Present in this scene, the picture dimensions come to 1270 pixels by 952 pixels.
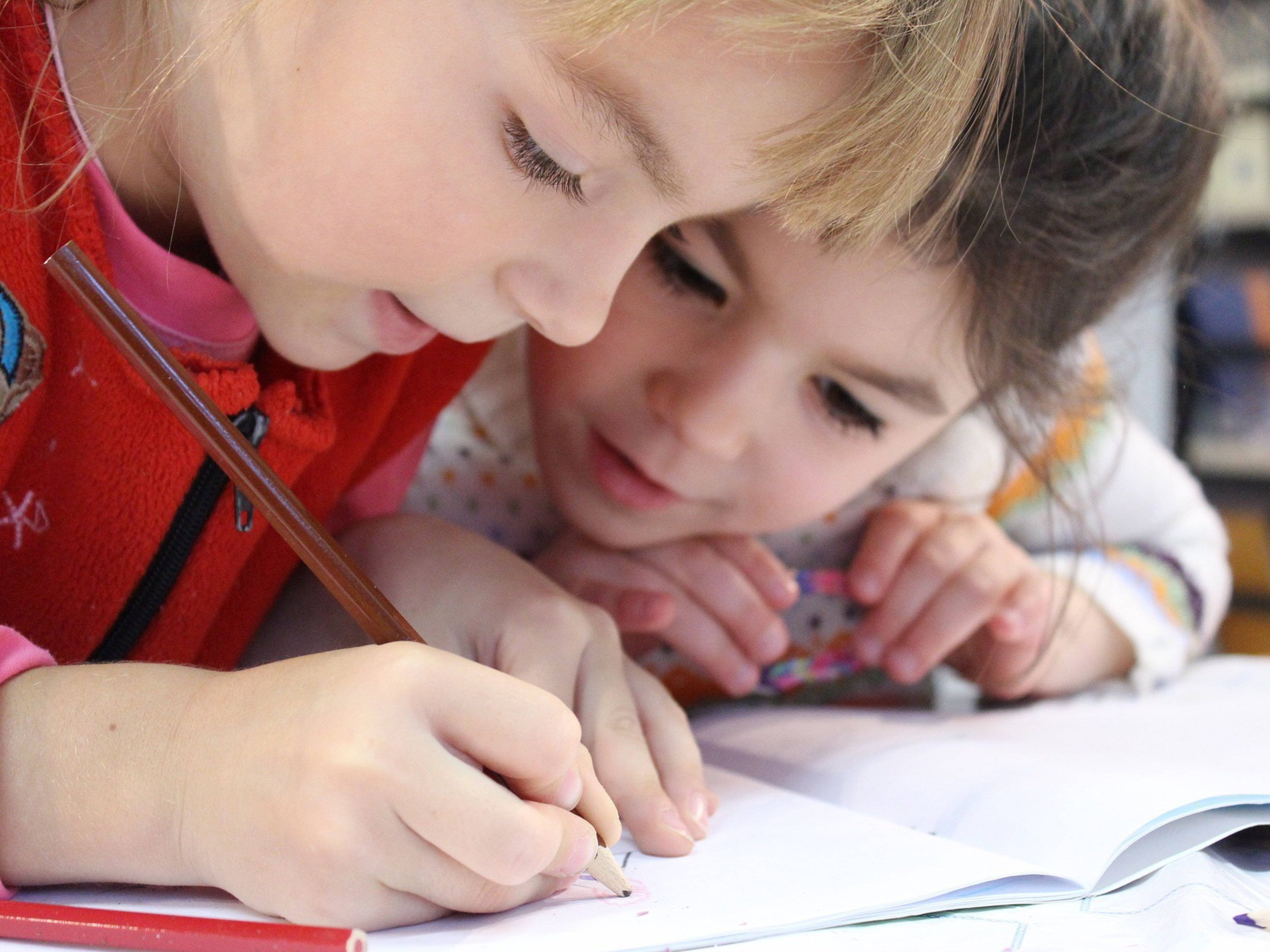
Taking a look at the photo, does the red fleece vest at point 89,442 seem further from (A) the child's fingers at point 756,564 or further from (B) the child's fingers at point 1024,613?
(B) the child's fingers at point 1024,613

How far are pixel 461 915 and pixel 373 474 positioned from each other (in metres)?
0.40

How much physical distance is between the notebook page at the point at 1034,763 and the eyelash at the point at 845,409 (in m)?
0.16

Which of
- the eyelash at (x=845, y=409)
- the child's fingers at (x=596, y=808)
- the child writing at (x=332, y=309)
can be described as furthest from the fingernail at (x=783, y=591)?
the child's fingers at (x=596, y=808)

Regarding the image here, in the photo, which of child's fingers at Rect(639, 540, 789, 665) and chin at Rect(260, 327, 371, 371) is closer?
chin at Rect(260, 327, 371, 371)

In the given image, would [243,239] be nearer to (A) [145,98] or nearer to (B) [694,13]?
(A) [145,98]

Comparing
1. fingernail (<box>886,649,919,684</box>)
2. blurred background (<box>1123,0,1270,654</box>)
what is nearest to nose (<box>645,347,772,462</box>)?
fingernail (<box>886,649,919,684</box>)

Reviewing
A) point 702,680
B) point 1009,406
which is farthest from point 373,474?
point 1009,406

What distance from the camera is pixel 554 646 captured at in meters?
0.49

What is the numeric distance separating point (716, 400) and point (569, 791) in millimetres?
257

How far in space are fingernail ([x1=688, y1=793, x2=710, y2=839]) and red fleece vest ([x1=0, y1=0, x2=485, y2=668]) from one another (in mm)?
229

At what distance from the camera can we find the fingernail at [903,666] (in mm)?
737

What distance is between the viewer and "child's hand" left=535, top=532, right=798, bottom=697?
27.6 inches

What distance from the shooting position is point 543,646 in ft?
1.58

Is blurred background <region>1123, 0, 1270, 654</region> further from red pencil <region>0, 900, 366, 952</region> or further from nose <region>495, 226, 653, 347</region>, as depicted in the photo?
red pencil <region>0, 900, 366, 952</region>
